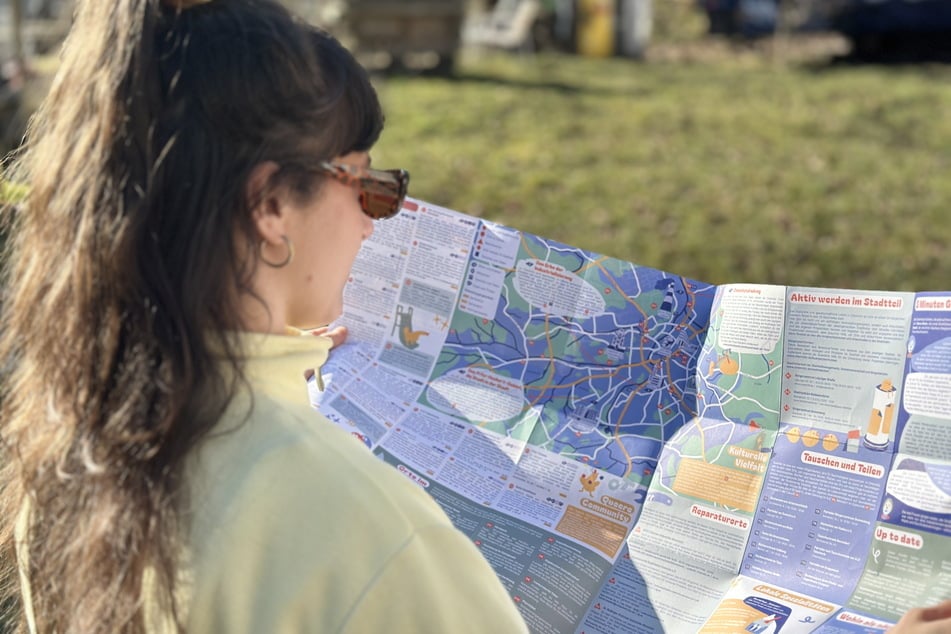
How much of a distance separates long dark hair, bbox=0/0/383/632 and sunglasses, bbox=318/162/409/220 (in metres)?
0.07

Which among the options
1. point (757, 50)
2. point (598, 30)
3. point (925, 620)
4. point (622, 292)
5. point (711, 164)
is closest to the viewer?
point (925, 620)

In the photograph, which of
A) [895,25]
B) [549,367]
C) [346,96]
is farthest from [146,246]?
[895,25]

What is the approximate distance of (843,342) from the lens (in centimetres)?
145

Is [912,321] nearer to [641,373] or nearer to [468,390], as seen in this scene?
[641,373]

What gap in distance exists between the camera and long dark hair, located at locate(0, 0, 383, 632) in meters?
0.92

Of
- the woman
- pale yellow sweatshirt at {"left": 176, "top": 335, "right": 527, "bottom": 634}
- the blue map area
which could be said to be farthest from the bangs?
the blue map area

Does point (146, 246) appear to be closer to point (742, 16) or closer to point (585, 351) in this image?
point (585, 351)

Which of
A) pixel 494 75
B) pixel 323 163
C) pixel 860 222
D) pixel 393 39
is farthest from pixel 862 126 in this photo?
pixel 323 163

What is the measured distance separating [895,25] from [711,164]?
15.4 ft

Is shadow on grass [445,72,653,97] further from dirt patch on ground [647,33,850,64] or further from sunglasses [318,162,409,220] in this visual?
sunglasses [318,162,409,220]

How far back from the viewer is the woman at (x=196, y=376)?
2.98ft

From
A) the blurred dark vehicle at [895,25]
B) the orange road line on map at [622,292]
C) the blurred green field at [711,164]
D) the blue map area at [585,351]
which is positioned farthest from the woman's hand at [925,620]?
the blurred dark vehicle at [895,25]

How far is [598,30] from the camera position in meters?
10.1

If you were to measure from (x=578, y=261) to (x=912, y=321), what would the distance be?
1.94 ft
